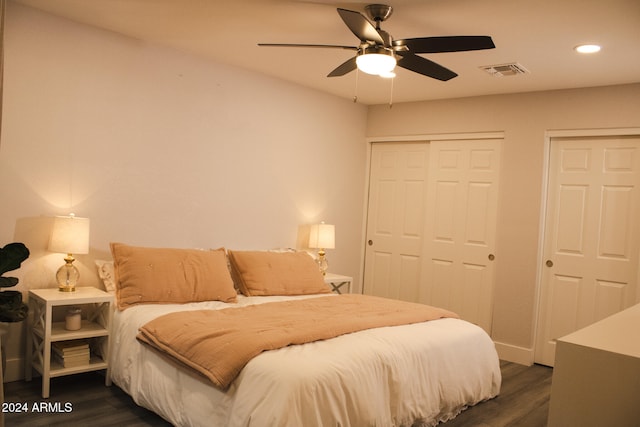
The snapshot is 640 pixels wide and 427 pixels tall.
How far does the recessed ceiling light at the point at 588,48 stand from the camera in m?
3.34

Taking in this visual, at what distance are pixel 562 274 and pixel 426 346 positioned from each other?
2.20m

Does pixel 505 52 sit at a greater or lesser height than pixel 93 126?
greater

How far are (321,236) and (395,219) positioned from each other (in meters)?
1.05

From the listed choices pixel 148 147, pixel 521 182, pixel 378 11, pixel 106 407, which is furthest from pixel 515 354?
pixel 148 147

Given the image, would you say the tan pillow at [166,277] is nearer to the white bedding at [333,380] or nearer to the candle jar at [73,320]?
the white bedding at [333,380]

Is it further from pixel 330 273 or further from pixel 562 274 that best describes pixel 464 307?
pixel 330 273

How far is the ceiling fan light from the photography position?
2754 mm

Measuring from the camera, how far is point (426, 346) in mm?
2984

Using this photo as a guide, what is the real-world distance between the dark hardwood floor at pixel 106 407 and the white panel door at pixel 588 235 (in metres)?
0.97

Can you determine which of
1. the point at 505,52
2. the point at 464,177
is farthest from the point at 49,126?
the point at 464,177

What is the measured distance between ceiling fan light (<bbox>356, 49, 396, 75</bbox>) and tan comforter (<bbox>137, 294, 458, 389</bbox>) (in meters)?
1.39

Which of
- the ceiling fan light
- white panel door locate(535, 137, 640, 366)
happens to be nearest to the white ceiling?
the ceiling fan light

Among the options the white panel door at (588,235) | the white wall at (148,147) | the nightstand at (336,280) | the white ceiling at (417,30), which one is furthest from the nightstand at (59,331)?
the white panel door at (588,235)

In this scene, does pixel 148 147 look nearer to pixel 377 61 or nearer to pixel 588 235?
pixel 377 61
